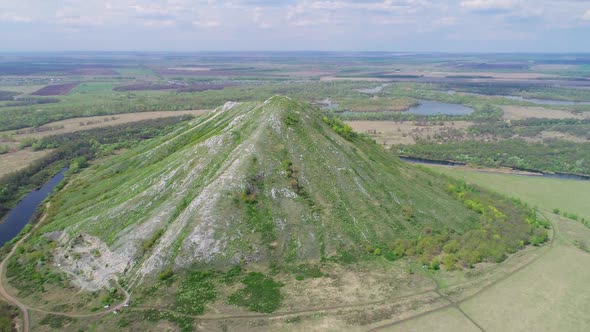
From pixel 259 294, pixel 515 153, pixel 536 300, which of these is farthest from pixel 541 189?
pixel 259 294

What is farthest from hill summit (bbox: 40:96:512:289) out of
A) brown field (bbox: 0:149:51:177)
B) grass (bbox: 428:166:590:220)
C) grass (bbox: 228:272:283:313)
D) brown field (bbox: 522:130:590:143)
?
brown field (bbox: 522:130:590:143)

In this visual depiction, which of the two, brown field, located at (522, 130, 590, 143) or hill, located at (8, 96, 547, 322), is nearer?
hill, located at (8, 96, 547, 322)

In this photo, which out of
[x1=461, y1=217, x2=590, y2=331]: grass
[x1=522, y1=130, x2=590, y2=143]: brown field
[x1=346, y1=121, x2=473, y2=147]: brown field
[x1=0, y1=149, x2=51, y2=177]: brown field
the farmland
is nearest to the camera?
[x1=461, y1=217, x2=590, y2=331]: grass

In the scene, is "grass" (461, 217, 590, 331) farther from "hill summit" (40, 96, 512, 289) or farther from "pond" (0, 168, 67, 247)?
"pond" (0, 168, 67, 247)

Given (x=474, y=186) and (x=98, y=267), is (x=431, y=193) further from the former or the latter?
(x=98, y=267)

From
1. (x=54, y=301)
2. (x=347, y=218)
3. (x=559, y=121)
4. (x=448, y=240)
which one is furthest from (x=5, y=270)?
(x=559, y=121)

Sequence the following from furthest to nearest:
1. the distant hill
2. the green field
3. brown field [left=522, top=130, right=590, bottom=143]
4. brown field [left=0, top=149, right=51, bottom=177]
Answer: brown field [left=522, top=130, right=590, bottom=143] → brown field [left=0, top=149, right=51, bottom=177] → the distant hill → the green field
